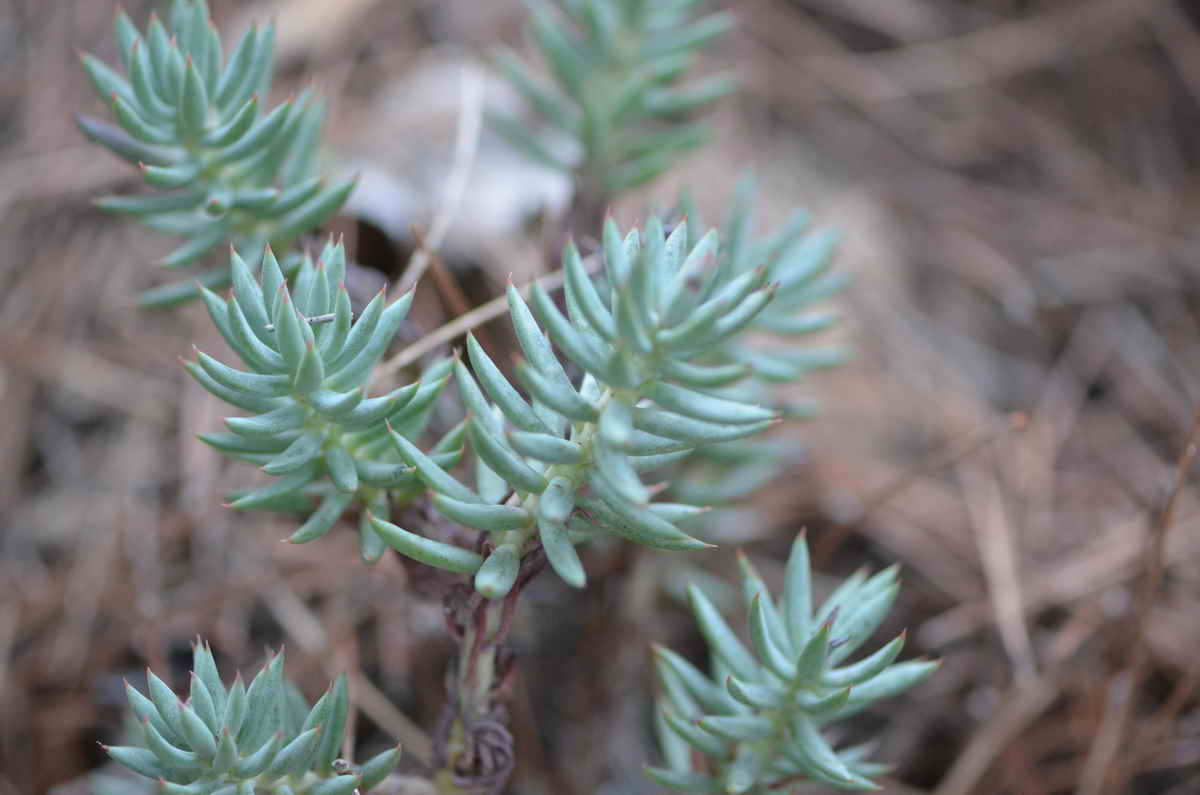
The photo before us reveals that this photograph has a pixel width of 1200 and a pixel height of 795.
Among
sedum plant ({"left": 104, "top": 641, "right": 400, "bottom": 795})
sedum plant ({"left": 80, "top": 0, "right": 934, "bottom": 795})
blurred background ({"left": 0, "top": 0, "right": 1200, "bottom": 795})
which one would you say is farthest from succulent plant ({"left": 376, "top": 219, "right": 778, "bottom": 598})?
blurred background ({"left": 0, "top": 0, "right": 1200, "bottom": 795})

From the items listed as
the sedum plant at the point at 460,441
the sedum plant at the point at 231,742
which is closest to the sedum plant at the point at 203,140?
the sedum plant at the point at 460,441

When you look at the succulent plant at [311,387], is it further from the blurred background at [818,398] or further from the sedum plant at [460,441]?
the blurred background at [818,398]

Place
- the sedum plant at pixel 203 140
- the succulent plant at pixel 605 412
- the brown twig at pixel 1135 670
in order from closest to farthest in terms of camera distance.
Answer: the succulent plant at pixel 605 412, the sedum plant at pixel 203 140, the brown twig at pixel 1135 670

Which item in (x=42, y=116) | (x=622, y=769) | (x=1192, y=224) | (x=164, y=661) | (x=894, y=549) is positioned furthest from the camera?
(x=1192, y=224)

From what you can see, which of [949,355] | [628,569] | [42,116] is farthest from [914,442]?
[42,116]

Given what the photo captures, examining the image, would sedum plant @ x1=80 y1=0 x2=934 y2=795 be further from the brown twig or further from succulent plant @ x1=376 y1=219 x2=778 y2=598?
the brown twig

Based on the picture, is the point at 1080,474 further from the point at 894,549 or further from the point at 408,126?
the point at 408,126

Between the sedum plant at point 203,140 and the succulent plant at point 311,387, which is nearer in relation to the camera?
the succulent plant at point 311,387
